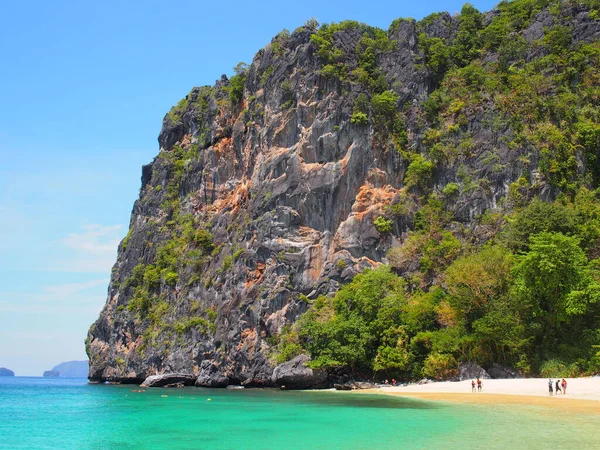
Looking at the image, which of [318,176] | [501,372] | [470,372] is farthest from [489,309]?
[318,176]

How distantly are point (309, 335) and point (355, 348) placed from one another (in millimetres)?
4600

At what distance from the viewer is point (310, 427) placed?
2388 centimetres

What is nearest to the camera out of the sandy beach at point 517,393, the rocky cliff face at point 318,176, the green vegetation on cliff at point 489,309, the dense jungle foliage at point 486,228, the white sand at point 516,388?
the sandy beach at point 517,393

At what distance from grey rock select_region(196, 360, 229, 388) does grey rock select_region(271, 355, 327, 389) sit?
9.58 m

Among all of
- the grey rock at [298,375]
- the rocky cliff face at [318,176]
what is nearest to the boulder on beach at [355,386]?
the grey rock at [298,375]

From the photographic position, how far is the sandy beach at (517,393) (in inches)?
1081

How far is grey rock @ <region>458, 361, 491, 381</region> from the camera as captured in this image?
128 feet

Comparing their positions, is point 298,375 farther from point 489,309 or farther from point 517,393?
point 517,393

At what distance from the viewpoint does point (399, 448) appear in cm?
1827

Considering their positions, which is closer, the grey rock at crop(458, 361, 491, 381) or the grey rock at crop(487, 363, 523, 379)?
the grey rock at crop(487, 363, 523, 379)

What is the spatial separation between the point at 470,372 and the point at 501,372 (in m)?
2.00

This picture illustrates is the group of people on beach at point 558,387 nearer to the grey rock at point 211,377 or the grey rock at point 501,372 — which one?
the grey rock at point 501,372

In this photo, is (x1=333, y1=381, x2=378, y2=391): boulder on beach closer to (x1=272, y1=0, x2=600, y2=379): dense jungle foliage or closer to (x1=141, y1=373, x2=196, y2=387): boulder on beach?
(x1=272, y1=0, x2=600, y2=379): dense jungle foliage

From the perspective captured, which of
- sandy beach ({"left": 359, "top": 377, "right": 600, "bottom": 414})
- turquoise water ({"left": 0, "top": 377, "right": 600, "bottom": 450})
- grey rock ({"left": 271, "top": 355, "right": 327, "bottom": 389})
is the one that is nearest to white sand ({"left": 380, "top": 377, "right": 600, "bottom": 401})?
sandy beach ({"left": 359, "top": 377, "right": 600, "bottom": 414})
